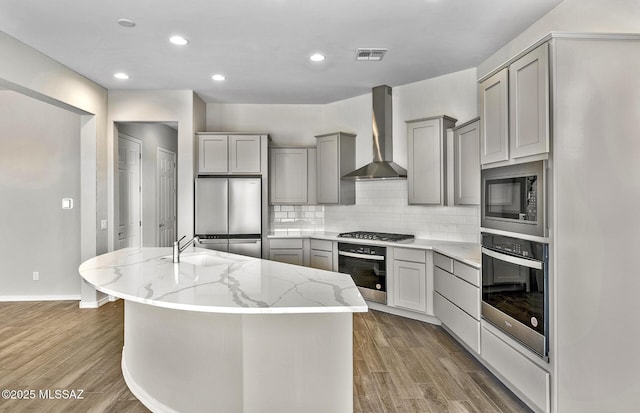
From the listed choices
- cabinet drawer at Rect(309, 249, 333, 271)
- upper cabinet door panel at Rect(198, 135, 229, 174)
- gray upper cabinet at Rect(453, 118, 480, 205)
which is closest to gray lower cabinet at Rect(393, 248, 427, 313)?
gray upper cabinet at Rect(453, 118, 480, 205)

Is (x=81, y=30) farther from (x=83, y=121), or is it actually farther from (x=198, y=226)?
(x=198, y=226)

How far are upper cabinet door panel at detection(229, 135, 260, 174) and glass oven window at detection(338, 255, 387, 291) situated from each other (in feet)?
5.76

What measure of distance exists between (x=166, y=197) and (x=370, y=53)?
4631 mm

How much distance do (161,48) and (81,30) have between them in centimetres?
66

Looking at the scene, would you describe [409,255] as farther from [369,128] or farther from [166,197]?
[166,197]

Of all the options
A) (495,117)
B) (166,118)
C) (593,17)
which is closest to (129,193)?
(166,118)

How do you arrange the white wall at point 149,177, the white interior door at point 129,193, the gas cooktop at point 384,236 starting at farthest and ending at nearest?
1. the white wall at point 149,177
2. the white interior door at point 129,193
3. the gas cooktop at point 384,236

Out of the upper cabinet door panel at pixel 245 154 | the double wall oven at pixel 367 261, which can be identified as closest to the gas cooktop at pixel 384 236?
the double wall oven at pixel 367 261

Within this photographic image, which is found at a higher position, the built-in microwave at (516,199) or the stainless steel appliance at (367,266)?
the built-in microwave at (516,199)

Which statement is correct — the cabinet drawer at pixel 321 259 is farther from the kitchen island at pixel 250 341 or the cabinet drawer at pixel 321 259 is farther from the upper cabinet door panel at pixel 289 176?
the kitchen island at pixel 250 341

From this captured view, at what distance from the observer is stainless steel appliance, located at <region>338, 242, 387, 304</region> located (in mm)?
4465

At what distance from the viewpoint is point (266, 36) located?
3.40 meters

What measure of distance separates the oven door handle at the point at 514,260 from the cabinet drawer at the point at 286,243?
2.81 metres

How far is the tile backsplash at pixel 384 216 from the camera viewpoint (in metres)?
4.40
